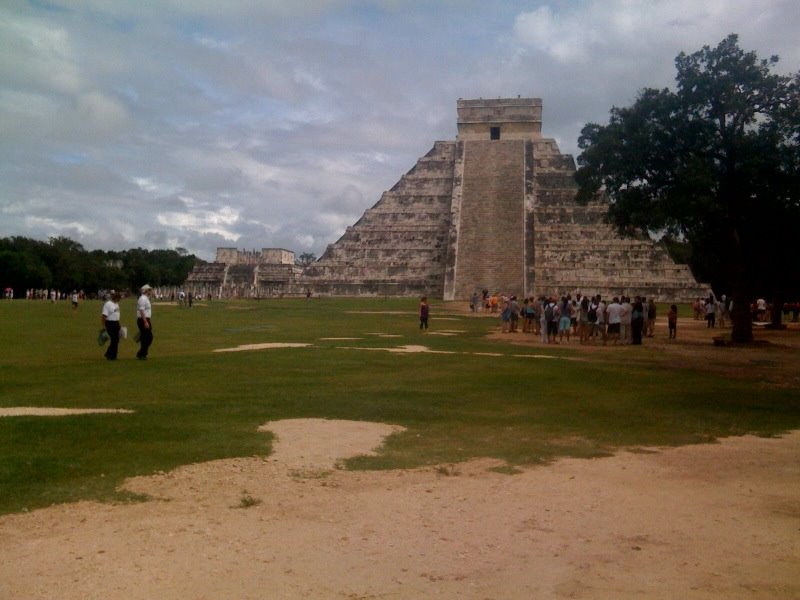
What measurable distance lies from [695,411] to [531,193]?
3855cm

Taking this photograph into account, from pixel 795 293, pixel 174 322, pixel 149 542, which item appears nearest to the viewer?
pixel 149 542

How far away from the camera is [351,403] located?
912 cm

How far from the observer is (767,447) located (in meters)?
7.18

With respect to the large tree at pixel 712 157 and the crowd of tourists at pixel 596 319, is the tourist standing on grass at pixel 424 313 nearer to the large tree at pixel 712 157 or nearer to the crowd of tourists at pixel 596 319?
the crowd of tourists at pixel 596 319

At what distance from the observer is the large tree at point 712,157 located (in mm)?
17219

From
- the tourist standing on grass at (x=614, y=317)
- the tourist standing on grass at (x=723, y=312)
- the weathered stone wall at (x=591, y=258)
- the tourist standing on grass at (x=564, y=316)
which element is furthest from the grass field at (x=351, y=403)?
the weathered stone wall at (x=591, y=258)

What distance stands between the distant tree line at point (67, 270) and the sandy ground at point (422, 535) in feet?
204

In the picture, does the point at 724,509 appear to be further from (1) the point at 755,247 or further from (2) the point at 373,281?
(2) the point at 373,281

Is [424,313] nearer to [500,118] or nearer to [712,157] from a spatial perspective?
[712,157]

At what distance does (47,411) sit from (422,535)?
507 centimetres

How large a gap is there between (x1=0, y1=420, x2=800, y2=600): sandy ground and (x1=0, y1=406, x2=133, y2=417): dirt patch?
8.46ft

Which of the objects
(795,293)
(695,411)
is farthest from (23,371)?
(795,293)

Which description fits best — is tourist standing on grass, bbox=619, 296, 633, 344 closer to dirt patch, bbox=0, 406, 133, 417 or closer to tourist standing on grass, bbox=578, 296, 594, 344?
tourist standing on grass, bbox=578, 296, 594, 344

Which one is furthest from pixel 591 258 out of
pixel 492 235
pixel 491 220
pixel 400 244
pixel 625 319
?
pixel 625 319
